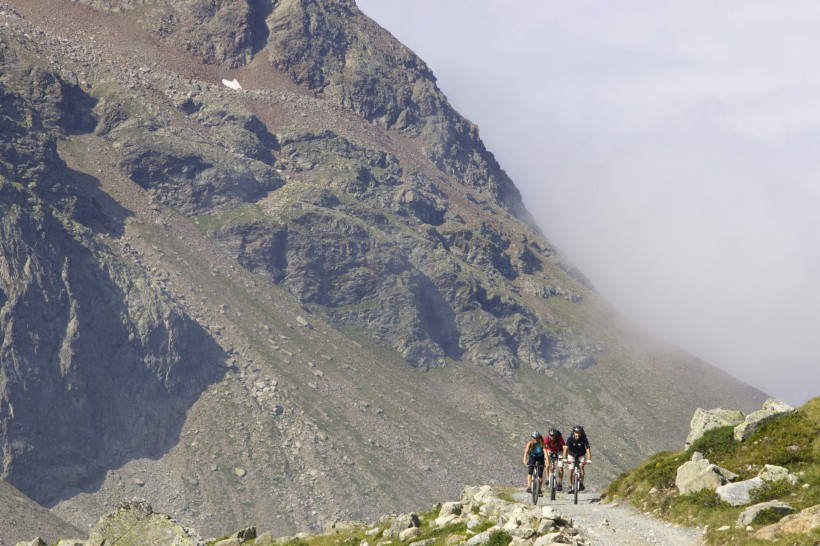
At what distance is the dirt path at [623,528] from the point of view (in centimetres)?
3350

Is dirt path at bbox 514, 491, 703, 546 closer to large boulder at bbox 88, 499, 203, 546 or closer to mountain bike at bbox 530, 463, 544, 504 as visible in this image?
mountain bike at bbox 530, 463, 544, 504

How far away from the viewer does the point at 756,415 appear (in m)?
43.1

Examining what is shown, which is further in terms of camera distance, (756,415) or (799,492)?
(756,415)

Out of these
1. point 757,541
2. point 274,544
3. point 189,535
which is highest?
point 757,541

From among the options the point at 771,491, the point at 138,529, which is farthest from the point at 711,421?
the point at 138,529

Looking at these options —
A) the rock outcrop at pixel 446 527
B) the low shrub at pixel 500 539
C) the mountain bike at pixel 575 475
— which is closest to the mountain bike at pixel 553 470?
the mountain bike at pixel 575 475

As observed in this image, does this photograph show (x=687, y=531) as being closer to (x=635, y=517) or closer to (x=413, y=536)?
(x=635, y=517)

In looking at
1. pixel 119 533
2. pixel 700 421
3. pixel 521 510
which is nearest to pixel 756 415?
pixel 700 421

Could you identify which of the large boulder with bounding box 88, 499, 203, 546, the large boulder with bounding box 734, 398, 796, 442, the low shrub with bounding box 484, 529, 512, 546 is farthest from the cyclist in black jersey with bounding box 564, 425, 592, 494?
the large boulder with bounding box 88, 499, 203, 546

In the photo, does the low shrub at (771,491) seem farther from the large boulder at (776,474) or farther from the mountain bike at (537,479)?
the mountain bike at (537,479)

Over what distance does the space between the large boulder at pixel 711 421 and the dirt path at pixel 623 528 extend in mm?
7176

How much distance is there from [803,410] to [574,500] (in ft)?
38.1

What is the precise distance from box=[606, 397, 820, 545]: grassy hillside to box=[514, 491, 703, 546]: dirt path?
1.95 feet

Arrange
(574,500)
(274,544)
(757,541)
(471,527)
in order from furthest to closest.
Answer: (274,544) → (574,500) → (471,527) → (757,541)
